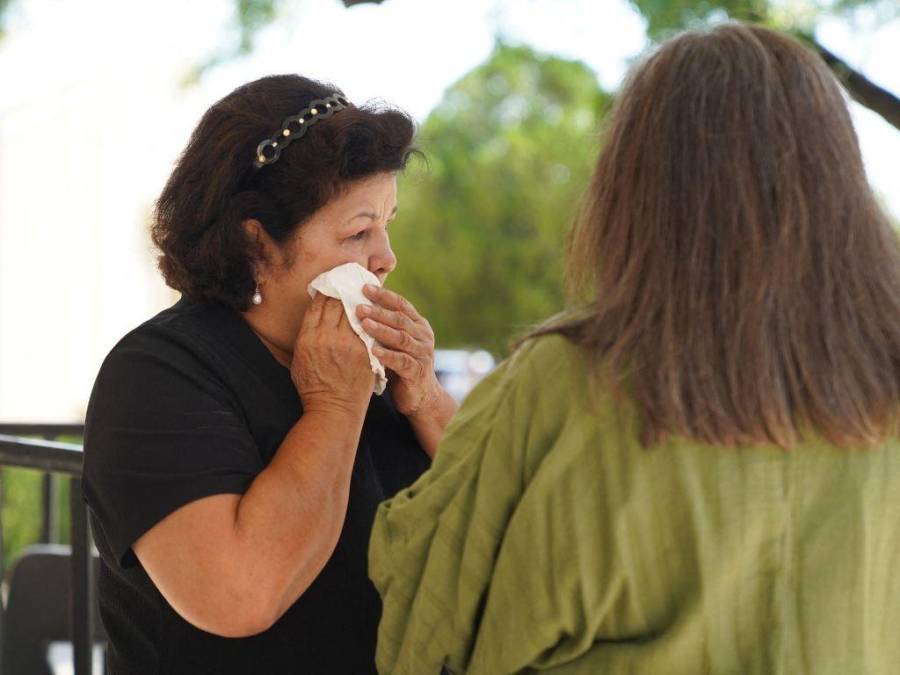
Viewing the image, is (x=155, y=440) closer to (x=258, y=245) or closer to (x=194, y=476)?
(x=194, y=476)

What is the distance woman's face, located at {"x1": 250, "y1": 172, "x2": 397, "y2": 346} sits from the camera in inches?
88.4

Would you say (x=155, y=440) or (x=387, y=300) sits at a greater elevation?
(x=387, y=300)

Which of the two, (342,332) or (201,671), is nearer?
(201,671)

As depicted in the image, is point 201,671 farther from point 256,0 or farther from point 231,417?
point 256,0

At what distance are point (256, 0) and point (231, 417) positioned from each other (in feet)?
24.9

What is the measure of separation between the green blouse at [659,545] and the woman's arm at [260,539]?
396 mm

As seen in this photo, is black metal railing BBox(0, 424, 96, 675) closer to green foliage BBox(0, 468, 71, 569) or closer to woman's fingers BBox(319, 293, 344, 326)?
woman's fingers BBox(319, 293, 344, 326)

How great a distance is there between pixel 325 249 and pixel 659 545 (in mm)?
966

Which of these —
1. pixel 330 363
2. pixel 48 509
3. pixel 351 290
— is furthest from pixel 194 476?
pixel 48 509

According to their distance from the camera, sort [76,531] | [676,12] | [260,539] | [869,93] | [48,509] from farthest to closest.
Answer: [676,12] < [48,509] < [869,93] < [76,531] < [260,539]

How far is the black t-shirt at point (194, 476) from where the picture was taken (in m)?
1.91

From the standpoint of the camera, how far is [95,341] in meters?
16.2

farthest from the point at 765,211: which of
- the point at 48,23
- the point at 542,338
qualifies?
the point at 48,23

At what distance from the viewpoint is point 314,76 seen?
2408 millimetres
